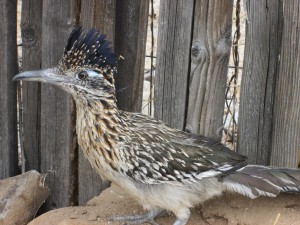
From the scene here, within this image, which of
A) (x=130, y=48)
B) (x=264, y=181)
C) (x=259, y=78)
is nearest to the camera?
→ (x=264, y=181)

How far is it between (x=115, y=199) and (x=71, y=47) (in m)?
1.59

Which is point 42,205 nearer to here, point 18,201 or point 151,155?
point 18,201

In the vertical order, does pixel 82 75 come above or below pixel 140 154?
above

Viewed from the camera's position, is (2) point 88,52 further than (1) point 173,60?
No

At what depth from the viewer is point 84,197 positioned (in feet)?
19.1

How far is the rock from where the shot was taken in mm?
5543

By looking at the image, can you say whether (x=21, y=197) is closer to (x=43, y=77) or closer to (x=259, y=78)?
(x=43, y=77)

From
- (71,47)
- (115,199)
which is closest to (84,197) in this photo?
(115,199)

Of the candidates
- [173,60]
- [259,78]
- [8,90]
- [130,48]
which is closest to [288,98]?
[259,78]

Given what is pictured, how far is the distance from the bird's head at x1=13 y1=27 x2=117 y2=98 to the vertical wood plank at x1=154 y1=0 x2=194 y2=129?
0.62 meters

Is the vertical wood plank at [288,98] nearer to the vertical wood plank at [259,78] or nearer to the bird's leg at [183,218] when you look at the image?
the vertical wood plank at [259,78]

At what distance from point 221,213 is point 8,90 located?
226 centimetres

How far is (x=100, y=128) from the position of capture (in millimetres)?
4840

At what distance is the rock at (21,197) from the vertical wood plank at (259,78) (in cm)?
193
